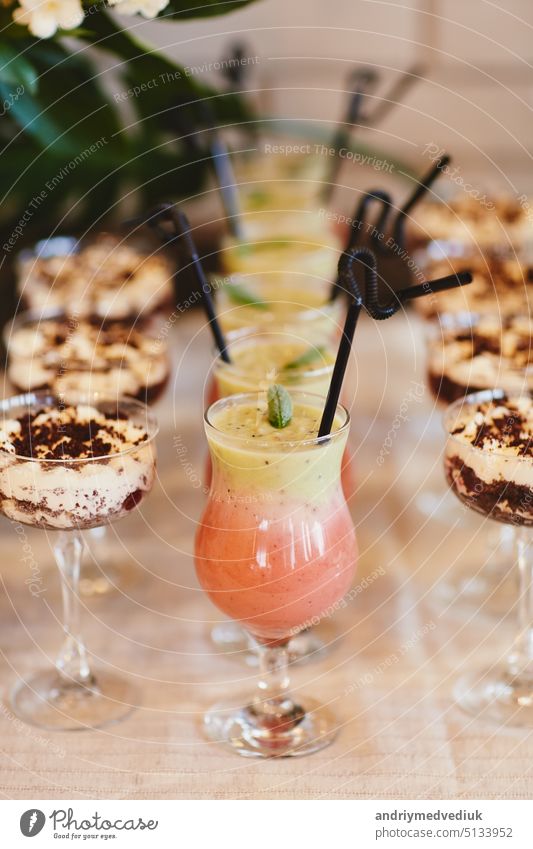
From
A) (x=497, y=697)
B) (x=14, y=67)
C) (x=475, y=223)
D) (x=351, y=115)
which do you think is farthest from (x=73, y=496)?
(x=475, y=223)

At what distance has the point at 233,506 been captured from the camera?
1.07m

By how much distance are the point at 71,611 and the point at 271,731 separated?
0.95 feet

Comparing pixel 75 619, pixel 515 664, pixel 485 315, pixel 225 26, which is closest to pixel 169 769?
pixel 75 619

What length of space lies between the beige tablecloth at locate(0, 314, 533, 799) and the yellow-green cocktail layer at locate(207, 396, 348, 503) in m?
0.28

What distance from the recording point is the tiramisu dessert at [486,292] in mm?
1838

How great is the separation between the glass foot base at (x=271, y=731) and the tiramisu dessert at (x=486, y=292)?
2.58ft

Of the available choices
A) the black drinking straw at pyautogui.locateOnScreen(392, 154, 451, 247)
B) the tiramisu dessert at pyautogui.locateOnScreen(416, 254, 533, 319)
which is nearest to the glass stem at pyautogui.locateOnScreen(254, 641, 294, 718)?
the black drinking straw at pyautogui.locateOnScreen(392, 154, 451, 247)

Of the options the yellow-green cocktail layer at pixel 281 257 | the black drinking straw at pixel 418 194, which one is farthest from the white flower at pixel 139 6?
the yellow-green cocktail layer at pixel 281 257

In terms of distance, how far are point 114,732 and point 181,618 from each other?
24cm

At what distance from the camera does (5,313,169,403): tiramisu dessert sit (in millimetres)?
1491

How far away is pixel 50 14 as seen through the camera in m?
1.21

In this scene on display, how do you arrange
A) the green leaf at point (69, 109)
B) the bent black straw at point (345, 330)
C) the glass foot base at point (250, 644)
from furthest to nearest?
the green leaf at point (69, 109) < the glass foot base at point (250, 644) < the bent black straw at point (345, 330)

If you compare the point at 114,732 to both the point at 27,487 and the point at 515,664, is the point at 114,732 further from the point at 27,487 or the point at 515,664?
the point at 515,664

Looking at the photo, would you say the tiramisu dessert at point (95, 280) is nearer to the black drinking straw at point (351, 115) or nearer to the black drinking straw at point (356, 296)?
the black drinking straw at point (351, 115)
